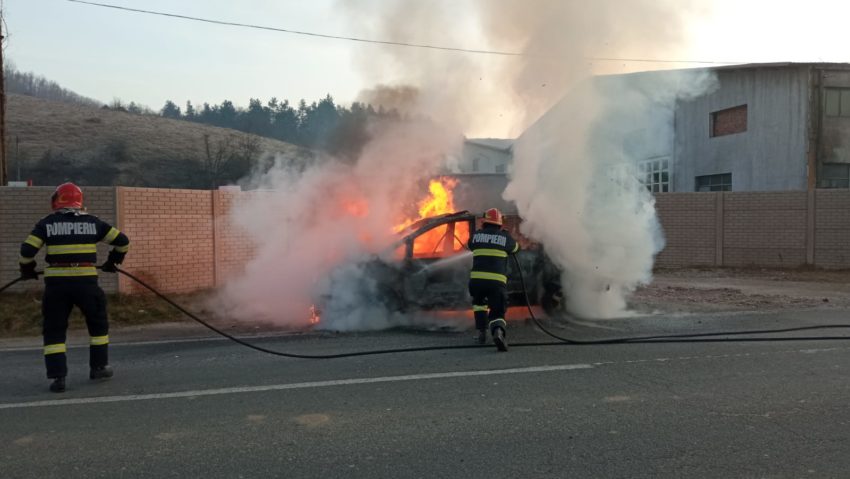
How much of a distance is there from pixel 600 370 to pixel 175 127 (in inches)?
2330

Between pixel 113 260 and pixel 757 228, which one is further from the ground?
pixel 757 228

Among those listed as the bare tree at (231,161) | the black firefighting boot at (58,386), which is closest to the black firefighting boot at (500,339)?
the black firefighting boot at (58,386)

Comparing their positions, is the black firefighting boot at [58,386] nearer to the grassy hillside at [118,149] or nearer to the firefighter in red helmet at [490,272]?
the firefighter in red helmet at [490,272]

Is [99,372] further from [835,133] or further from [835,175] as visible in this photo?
[835,175]

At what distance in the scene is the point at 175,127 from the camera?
57781 mm

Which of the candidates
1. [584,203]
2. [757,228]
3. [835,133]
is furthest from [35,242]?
[835,133]

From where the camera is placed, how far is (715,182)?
24656 millimetres

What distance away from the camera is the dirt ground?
10633mm

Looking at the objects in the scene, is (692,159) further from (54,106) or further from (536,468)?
(54,106)

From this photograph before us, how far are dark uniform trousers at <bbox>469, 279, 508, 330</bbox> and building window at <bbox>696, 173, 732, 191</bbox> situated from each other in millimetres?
20397

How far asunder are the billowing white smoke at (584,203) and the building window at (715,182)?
17.0 meters

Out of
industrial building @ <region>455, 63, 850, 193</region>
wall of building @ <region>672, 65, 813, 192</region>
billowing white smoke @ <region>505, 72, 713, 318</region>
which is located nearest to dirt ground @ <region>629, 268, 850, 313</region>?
billowing white smoke @ <region>505, 72, 713, 318</region>

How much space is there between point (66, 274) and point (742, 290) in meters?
12.3

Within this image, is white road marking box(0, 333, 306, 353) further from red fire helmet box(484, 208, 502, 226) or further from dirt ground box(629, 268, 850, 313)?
dirt ground box(629, 268, 850, 313)
